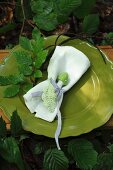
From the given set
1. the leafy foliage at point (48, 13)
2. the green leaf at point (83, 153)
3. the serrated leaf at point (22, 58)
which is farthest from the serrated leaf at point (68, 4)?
the green leaf at point (83, 153)

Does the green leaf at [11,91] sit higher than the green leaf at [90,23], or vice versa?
the green leaf at [90,23]

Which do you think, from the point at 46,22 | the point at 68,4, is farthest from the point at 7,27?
Answer: the point at 68,4

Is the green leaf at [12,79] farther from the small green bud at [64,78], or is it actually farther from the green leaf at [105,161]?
the green leaf at [105,161]

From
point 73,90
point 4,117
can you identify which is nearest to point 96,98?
point 73,90

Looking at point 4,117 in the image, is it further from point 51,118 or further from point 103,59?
point 103,59

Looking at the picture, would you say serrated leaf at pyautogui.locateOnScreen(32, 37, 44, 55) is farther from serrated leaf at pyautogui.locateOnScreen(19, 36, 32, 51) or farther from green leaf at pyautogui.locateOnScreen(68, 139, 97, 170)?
green leaf at pyautogui.locateOnScreen(68, 139, 97, 170)
